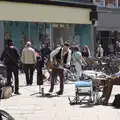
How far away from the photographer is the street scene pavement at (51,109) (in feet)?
35.7

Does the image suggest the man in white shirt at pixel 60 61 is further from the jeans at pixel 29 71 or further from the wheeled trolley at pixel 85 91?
the jeans at pixel 29 71

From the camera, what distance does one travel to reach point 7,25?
3262cm

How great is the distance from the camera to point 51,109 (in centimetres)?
1205

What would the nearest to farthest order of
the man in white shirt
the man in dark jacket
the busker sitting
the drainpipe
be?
the busker sitting → the man in white shirt → the man in dark jacket → the drainpipe

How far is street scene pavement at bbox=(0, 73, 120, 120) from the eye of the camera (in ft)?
35.7

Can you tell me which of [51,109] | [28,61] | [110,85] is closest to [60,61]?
[110,85]

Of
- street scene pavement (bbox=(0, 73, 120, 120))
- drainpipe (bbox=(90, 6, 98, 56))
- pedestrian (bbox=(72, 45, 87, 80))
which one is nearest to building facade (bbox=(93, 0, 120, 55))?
drainpipe (bbox=(90, 6, 98, 56))

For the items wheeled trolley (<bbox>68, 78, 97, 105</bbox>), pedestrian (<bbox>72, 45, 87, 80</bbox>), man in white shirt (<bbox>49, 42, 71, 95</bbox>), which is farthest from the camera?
pedestrian (<bbox>72, 45, 87, 80</bbox>)

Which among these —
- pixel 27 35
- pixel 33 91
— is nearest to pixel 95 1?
pixel 27 35

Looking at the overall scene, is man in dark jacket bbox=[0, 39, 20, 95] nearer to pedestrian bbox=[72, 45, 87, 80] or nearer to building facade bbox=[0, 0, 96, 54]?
pedestrian bbox=[72, 45, 87, 80]

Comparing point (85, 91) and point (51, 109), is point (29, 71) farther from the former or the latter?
point (51, 109)

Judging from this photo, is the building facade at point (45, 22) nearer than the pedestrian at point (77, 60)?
No

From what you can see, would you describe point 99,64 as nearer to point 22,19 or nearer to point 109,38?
point 22,19

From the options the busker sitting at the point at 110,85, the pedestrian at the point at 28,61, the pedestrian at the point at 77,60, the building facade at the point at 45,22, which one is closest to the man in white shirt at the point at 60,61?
the busker sitting at the point at 110,85
